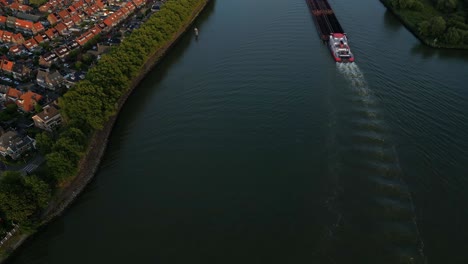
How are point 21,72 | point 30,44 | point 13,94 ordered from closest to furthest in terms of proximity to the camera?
point 13,94
point 21,72
point 30,44

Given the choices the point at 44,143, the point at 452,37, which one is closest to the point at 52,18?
the point at 44,143

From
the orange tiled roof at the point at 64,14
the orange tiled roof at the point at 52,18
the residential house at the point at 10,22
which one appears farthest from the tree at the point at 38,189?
the residential house at the point at 10,22

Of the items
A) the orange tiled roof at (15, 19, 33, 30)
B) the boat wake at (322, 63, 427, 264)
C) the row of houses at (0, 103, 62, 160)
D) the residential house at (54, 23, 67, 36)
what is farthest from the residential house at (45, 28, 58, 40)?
the boat wake at (322, 63, 427, 264)

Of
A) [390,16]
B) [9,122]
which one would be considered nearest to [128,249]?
[9,122]

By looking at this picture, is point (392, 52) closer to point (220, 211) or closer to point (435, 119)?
point (435, 119)

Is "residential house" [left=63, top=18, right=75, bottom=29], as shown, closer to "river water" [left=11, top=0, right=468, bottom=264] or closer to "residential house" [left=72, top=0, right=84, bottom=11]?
"residential house" [left=72, top=0, right=84, bottom=11]

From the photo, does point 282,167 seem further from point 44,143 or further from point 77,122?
point 44,143

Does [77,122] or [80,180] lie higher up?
[77,122]
